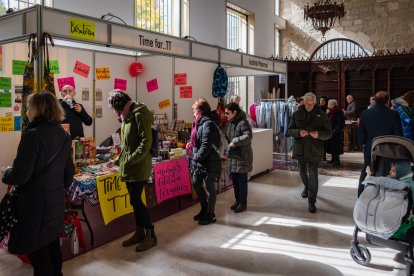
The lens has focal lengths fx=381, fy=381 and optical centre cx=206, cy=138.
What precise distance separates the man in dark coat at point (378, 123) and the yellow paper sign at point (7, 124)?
4.21 m

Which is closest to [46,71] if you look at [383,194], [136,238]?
[136,238]

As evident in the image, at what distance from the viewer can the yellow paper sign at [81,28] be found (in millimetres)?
3299

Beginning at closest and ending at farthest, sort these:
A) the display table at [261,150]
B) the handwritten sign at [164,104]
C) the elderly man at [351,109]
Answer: the handwritten sign at [164,104] < the display table at [261,150] < the elderly man at [351,109]

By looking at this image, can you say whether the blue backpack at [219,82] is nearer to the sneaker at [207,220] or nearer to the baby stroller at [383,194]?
the sneaker at [207,220]

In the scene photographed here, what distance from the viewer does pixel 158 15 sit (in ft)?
24.6

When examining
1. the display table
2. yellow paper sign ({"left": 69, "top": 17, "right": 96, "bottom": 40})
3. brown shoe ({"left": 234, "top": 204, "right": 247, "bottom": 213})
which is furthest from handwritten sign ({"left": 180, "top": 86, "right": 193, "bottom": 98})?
yellow paper sign ({"left": 69, "top": 17, "right": 96, "bottom": 40})

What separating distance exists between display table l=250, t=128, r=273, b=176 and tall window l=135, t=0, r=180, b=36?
2.79 metres

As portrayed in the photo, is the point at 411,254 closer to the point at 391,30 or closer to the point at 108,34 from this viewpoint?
the point at 108,34

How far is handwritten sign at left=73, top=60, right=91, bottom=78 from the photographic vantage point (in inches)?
206

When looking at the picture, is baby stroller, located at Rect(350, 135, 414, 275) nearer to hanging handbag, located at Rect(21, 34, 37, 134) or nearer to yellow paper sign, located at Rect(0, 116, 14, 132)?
hanging handbag, located at Rect(21, 34, 37, 134)

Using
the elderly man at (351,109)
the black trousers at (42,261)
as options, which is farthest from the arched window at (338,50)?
the black trousers at (42,261)

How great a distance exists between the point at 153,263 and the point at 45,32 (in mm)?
2148

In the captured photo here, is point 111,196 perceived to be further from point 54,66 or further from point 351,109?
point 351,109

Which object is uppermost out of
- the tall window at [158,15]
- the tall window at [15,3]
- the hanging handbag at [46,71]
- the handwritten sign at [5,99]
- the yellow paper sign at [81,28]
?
the tall window at [158,15]
